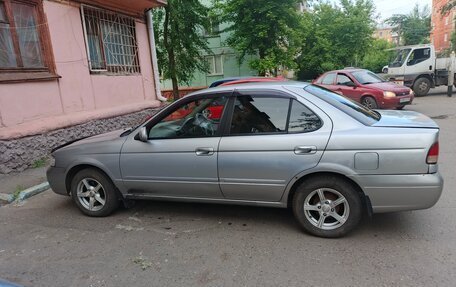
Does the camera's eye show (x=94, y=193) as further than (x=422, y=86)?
No

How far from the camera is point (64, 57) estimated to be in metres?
7.55

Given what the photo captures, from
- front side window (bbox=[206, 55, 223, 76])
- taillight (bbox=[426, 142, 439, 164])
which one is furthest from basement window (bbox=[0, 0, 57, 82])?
front side window (bbox=[206, 55, 223, 76])

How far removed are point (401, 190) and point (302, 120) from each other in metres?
1.13

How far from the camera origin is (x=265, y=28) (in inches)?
723

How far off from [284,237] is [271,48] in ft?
56.3

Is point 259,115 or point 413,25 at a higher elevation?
point 413,25

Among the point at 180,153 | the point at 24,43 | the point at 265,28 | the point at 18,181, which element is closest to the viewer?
the point at 180,153

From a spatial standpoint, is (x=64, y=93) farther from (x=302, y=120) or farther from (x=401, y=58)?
(x=401, y=58)

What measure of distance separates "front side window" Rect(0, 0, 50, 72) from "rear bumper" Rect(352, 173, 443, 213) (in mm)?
6562

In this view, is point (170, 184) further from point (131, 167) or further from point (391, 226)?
point (391, 226)

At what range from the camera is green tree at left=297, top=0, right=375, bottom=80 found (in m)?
25.1

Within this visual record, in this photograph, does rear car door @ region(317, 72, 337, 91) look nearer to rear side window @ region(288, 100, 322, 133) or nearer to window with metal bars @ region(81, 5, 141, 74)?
window with metal bars @ region(81, 5, 141, 74)

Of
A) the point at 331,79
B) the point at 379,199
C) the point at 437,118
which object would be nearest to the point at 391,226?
the point at 379,199

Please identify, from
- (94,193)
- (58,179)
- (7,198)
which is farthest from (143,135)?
(7,198)
